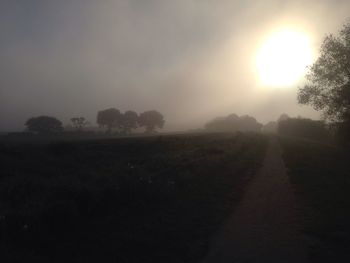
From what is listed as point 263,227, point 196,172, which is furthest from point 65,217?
point 196,172

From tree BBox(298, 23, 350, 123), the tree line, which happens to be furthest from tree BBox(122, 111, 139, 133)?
tree BBox(298, 23, 350, 123)

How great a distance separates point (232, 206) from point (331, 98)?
122ft

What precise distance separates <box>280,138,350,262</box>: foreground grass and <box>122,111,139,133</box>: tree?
111888 millimetres

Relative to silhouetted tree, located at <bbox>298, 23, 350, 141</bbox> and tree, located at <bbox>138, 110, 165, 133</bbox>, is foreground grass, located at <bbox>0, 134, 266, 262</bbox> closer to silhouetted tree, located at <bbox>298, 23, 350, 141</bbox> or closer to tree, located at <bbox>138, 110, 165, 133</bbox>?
silhouetted tree, located at <bbox>298, 23, 350, 141</bbox>

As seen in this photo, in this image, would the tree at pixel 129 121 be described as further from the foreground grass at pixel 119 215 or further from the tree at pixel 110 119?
the foreground grass at pixel 119 215

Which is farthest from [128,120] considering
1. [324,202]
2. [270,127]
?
[324,202]

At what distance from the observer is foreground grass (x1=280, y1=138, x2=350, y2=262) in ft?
52.8

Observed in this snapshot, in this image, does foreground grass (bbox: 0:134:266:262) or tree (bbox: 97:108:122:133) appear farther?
tree (bbox: 97:108:122:133)

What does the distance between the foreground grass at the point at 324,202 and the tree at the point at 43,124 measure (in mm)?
104462

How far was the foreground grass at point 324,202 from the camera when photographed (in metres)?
16.1

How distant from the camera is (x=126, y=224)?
59.3ft

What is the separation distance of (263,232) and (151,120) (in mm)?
139768

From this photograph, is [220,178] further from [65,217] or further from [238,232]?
[65,217]

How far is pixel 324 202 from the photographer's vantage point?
23375 mm
